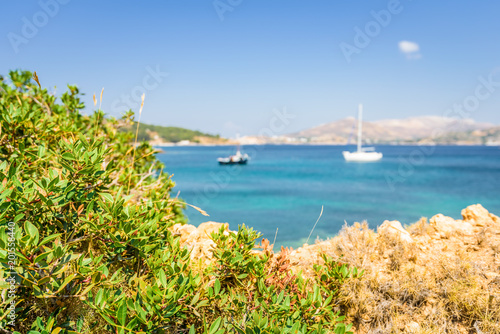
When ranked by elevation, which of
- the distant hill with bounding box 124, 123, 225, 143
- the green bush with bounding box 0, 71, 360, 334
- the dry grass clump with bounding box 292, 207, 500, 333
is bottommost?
the dry grass clump with bounding box 292, 207, 500, 333

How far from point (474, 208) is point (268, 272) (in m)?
3.35

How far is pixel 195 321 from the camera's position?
2.22 metres

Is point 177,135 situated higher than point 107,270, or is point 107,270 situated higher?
point 177,135

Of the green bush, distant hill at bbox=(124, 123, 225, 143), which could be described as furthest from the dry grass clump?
distant hill at bbox=(124, 123, 225, 143)

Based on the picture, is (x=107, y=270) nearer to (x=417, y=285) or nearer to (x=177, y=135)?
(x=417, y=285)

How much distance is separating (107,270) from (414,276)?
2708mm

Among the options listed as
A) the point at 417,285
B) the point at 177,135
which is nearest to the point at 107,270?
the point at 417,285

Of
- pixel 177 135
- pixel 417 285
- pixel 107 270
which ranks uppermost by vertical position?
pixel 177 135

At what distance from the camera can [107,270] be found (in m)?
1.92

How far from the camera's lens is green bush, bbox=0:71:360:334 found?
1665 millimetres

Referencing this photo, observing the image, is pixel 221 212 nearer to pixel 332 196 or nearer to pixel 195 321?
pixel 332 196

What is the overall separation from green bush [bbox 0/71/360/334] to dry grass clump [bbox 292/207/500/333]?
0.32 metres

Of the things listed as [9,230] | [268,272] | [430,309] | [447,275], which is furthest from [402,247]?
[9,230]

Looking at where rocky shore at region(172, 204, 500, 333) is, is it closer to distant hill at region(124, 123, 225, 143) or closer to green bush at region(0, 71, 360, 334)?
green bush at region(0, 71, 360, 334)
